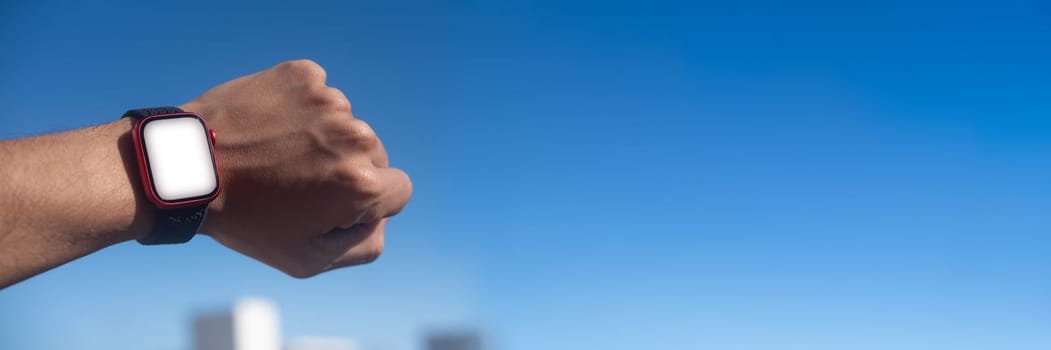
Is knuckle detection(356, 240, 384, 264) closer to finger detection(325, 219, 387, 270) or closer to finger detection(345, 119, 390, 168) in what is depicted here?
finger detection(325, 219, 387, 270)

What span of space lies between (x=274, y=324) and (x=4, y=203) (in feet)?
279

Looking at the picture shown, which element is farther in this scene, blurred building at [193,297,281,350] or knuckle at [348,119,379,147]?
blurred building at [193,297,281,350]

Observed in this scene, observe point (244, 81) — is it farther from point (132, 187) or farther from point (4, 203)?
point (4, 203)

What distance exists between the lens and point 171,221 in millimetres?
1545

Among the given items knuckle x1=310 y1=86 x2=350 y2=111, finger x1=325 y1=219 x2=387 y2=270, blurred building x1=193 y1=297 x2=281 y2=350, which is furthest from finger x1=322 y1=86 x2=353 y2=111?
blurred building x1=193 y1=297 x2=281 y2=350

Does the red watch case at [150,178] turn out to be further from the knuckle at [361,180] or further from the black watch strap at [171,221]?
the knuckle at [361,180]

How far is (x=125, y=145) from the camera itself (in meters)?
1.53

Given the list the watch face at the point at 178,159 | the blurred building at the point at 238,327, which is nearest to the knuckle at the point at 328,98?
the watch face at the point at 178,159

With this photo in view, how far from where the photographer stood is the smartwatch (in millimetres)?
1491

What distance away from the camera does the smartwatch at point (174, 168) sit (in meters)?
1.49

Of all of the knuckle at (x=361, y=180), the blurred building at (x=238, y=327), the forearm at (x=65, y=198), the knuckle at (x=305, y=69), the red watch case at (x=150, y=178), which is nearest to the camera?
the forearm at (x=65, y=198)

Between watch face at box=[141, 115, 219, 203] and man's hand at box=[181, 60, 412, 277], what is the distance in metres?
0.15

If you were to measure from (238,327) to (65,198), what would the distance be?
8121 centimetres

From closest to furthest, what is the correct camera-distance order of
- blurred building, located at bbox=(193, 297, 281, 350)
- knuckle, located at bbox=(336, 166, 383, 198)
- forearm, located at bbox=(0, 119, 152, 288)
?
forearm, located at bbox=(0, 119, 152, 288)
knuckle, located at bbox=(336, 166, 383, 198)
blurred building, located at bbox=(193, 297, 281, 350)
